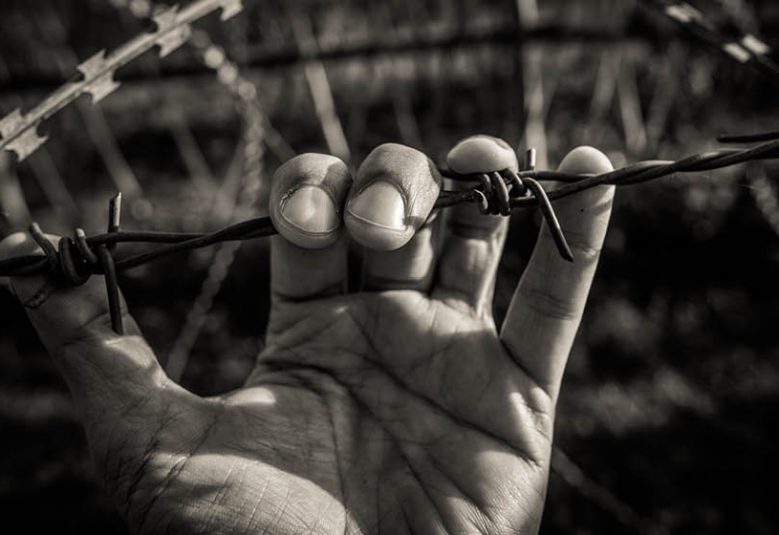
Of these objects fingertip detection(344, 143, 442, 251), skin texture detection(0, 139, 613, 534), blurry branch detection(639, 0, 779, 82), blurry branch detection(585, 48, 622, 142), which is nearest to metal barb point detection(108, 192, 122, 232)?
skin texture detection(0, 139, 613, 534)

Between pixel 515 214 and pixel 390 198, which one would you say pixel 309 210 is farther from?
pixel 515 214

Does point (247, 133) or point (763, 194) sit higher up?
point (247, 133)

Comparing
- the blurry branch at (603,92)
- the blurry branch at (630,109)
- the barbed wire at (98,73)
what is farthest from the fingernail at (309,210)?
the blurry branch at (603,92)

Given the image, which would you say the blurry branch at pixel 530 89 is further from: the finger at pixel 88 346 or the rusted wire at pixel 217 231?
the finger at pixel 88 346

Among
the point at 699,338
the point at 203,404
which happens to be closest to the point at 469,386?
the point at 203,404

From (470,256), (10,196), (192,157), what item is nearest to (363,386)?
(470,256)

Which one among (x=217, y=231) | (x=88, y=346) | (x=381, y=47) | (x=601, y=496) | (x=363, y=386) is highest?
(x=381, y=47)
